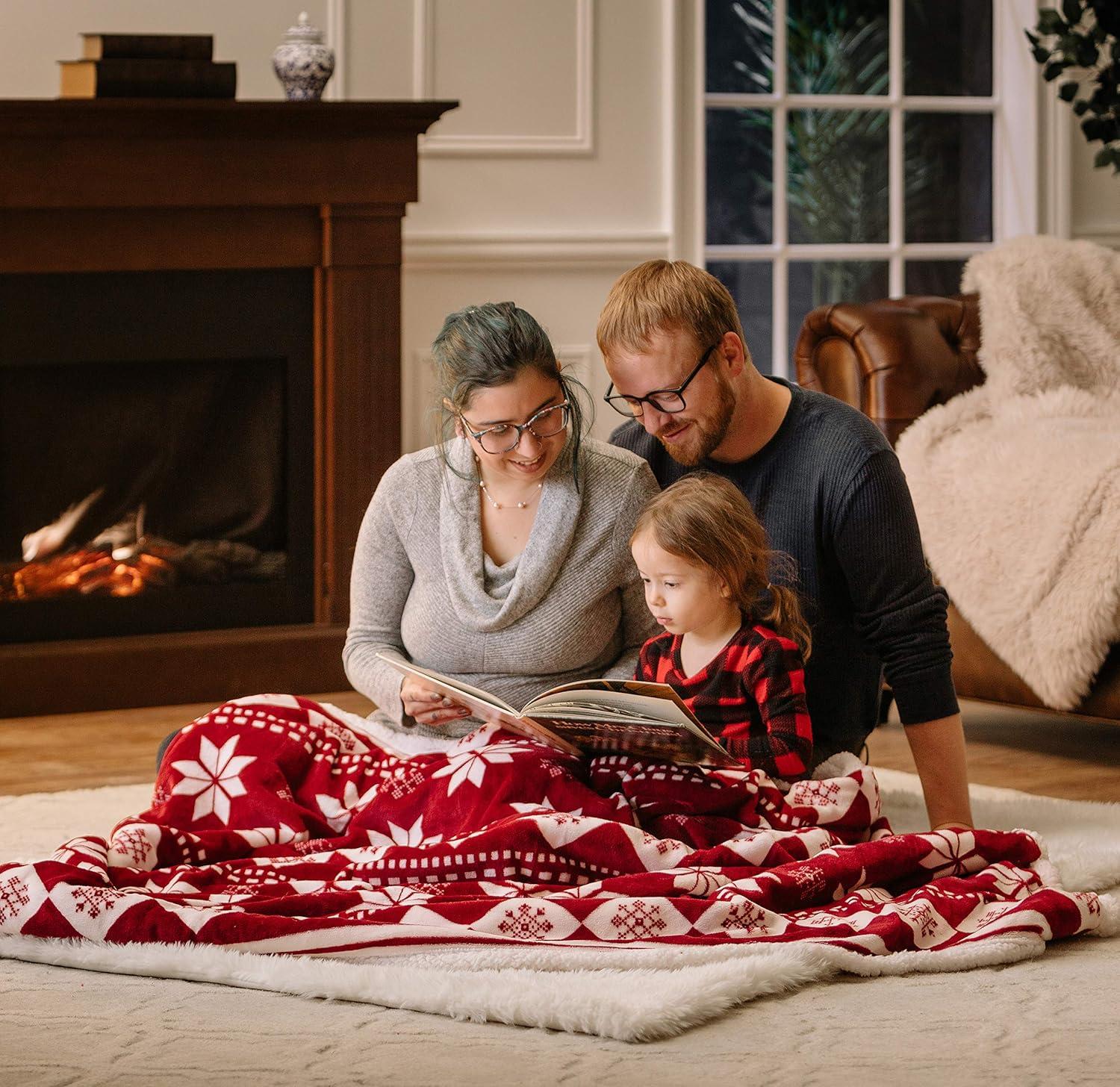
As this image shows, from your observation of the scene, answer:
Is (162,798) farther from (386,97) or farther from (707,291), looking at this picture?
(386,97)

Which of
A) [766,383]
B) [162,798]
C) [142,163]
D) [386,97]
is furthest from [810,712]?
[386,97]

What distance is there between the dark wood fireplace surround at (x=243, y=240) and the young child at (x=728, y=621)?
1.69m

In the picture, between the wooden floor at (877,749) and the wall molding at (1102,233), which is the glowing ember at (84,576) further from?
the wall molding at (1102,233)

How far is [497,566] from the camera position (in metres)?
2.15

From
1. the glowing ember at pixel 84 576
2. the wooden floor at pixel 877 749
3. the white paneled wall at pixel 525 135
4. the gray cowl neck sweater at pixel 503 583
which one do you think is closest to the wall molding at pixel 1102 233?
Result: the white paneled wall at pixel 525 135

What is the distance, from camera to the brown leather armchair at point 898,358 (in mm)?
3201

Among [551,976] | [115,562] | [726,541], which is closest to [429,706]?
[726,541]

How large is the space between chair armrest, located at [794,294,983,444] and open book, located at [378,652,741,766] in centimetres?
149

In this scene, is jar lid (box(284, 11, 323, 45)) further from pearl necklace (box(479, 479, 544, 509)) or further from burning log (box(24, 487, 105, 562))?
pearl necklace (box(479, 479, 544, 509))

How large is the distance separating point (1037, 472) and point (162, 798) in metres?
1.61

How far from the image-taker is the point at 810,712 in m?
2.19

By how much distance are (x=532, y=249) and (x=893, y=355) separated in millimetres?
1149

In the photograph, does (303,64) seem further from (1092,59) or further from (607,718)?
(607,718)

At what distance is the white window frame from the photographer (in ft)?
14.7
